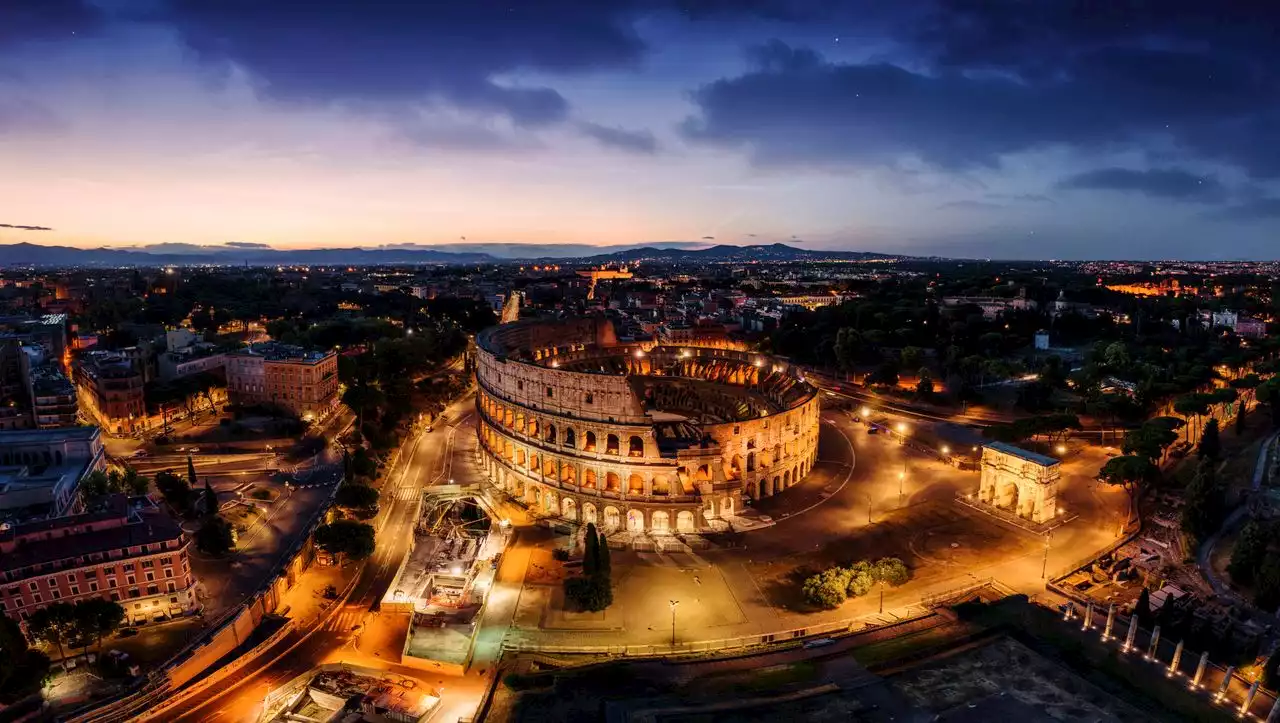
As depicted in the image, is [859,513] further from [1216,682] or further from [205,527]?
[205,527]

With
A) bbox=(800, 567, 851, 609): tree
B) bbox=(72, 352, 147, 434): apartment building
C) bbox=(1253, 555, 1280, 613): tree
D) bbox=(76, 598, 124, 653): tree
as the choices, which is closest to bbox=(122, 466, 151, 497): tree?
bbox=(76, 598, 124, 653): tree

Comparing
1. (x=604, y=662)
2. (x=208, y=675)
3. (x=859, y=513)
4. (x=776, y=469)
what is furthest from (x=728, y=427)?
(x=208, y=675)

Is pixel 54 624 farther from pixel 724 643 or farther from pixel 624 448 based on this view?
pixel 624 448

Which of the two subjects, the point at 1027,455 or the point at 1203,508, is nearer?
the point at 1203,508

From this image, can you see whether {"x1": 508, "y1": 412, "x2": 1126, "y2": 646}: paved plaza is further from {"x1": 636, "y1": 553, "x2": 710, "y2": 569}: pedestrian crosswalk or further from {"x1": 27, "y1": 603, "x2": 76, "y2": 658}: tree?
{"x1": 27, "y1": 603, "x2": 76, "y2": 658}: tree

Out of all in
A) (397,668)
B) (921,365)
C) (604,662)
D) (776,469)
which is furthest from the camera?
(921,365)

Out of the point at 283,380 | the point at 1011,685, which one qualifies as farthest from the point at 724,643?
the point at 283,380
